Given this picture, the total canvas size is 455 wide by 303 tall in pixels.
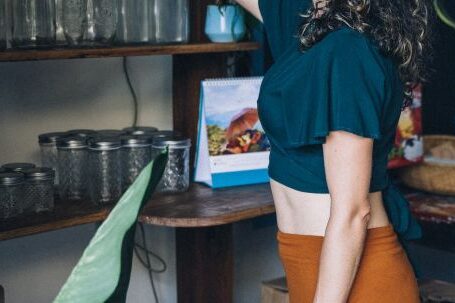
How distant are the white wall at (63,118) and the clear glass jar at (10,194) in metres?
0.44

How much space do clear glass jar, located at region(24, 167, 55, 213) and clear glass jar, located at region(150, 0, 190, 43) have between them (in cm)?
53

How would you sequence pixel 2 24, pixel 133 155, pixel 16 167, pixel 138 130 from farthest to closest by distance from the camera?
1. pixel 138 130
2. pixel 133 155
3. pixel 16 167
4. pixel 2 24

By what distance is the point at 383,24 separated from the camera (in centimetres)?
157

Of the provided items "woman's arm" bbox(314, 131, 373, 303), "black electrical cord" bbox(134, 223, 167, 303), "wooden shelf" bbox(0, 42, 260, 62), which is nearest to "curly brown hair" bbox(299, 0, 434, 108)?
"woman's arm" bbox(314, 131, 373, 303)

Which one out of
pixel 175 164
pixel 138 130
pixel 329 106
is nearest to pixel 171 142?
pixel 175 164

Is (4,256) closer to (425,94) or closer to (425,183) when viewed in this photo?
(425,183)

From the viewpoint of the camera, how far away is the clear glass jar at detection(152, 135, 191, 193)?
7.64ft

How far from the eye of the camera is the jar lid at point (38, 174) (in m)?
2.02

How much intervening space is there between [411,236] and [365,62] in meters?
0.50

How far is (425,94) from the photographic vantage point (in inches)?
137

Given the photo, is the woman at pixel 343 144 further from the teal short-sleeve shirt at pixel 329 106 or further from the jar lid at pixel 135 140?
the jar lid at pixel 135 140

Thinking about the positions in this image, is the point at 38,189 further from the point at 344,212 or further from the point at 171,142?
the point at 344,212

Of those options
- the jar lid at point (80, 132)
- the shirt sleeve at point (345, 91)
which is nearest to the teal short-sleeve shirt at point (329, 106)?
the shirt sleeve at point (345, 91)

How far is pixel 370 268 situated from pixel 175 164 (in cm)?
85
